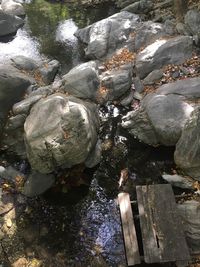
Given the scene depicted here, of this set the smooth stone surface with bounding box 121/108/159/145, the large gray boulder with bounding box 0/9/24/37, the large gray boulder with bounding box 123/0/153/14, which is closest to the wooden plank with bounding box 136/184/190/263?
the smooth stone surface with bounding box 121/108/159/145

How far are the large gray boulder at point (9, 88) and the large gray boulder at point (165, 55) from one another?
5305 mm

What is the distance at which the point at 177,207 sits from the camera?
9.51 m

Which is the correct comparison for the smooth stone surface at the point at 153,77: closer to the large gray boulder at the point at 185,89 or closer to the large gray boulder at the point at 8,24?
the large gray boulder at the point at 185,89

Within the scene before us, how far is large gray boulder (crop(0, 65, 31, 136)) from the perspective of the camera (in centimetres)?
1268

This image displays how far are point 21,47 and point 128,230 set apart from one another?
14156 mm

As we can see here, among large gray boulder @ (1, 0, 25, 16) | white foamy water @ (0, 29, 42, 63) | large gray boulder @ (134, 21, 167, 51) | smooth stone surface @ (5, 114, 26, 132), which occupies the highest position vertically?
smooth stone surface @ (5, 114, 26, 132)

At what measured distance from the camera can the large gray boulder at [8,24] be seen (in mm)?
21061

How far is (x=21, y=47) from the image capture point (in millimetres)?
19766

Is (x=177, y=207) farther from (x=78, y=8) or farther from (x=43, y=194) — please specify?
(x=78, y=8)

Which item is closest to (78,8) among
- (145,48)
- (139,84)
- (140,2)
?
(140,2)

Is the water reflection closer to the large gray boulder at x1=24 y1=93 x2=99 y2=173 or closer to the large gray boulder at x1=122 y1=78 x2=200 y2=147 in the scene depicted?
the large gray boulder at x1=122 y1=78 x2=200 y2=147

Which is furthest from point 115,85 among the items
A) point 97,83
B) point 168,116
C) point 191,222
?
point 191,222

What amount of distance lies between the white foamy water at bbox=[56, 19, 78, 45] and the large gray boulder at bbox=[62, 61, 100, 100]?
256 inches

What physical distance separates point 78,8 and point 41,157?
1703cm
